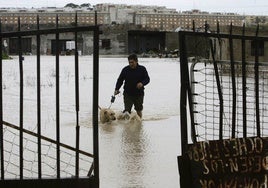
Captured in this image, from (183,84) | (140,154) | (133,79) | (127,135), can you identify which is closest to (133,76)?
(133,79)

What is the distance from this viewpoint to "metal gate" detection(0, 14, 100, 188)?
5301 millimetres

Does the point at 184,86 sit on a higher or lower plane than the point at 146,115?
higher

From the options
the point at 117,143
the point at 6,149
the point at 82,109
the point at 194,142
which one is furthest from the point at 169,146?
the point at 82,109

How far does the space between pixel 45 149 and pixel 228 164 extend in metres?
4.77

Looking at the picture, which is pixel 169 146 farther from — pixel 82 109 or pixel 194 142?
pixel 82 109

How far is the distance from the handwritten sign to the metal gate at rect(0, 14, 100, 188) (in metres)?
0.95

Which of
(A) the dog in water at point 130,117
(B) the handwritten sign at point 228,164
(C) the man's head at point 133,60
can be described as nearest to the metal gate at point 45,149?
(B) the handwritten sign at point 228,164

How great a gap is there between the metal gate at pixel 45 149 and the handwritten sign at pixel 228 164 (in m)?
0.95

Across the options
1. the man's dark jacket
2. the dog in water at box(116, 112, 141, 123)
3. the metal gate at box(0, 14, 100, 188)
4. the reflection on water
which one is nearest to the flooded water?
the reflection on water

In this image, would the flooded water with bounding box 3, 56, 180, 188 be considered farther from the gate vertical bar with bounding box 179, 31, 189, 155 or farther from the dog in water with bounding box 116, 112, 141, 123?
the gate vertical bar with bounding box 179, 31, 189, 155

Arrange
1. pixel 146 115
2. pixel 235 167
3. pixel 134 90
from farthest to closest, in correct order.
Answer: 1. pixel 146 115
2. pixel 134 90
3. pixel 235 167

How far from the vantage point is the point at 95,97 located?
5332 millimetres

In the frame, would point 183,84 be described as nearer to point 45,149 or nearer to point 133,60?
point 45,149

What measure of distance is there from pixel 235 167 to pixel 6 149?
5.27 metres
